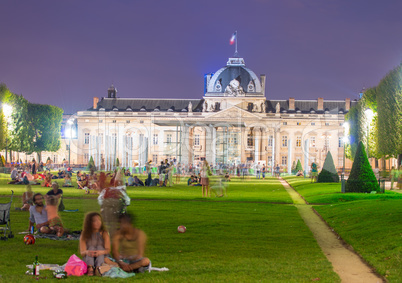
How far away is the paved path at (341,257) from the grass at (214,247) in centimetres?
16

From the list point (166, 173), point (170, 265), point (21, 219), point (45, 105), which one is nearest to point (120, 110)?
point (45, 105)

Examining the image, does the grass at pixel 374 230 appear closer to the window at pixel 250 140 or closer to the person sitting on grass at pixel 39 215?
the person sitting on grass at pixel 39 215

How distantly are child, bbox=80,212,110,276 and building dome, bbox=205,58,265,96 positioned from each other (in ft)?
240

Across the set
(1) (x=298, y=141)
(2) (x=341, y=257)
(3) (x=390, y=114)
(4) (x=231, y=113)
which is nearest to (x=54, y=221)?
(2) (x=341, y=257)

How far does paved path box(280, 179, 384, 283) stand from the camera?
24.6 ft

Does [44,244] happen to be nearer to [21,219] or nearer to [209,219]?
[21,219]

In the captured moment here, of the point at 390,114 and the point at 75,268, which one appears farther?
Result: the point at 390,114

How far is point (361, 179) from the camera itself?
73.0ft

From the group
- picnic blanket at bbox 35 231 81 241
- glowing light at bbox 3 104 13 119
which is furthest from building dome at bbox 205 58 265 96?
picnic blanket at bbox 35 231 81 241

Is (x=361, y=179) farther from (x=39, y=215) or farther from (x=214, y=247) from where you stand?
(x=39, y=215)

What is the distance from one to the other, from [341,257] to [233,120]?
66343 mm

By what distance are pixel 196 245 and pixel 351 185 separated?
13.7 m

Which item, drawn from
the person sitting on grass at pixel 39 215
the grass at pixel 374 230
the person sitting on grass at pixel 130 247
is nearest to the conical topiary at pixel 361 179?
the grass at pixel 374 230

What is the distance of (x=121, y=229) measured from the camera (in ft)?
24.8
